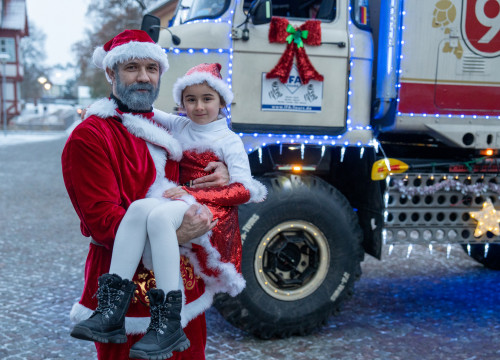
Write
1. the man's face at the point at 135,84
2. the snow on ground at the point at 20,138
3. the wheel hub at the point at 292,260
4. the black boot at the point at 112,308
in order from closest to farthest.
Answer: the black boot at the point at 112,308 < the man's face at the point at 135,84 < the wheel hub at the point at 292,260 < the snow on ground at the point at 20,138

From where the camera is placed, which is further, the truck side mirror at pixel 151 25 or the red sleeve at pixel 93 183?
the truck side mirror at pixel 151 25

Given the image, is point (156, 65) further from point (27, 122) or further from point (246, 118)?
point (27, 122)

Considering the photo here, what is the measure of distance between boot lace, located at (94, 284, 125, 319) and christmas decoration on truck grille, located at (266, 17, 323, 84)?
8.19 feet

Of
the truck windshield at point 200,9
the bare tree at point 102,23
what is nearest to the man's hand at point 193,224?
the truck windshield at point 200,9

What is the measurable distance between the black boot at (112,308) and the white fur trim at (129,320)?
222mm

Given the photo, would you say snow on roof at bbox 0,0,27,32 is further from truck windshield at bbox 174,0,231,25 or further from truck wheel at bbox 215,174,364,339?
truck wheel at bbox 215,174,364,339

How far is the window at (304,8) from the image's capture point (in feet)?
14.4

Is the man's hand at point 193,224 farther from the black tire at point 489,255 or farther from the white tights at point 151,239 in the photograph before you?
Result: the black tire at point 489,255

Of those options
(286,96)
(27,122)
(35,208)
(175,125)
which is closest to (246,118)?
(286,96)

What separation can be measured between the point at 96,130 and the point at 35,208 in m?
8.27

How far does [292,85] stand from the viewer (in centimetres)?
422

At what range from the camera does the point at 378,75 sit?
4.37m

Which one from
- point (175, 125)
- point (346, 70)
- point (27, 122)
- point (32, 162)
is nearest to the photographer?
point (175, 125)

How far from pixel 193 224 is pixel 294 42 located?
2.39 meters
